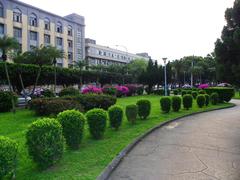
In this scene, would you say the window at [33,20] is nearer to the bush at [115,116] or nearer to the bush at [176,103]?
the bush at [176,103]

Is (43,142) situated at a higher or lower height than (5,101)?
lower

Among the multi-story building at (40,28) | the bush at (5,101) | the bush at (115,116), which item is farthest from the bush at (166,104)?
the multi-story building at (40,28)

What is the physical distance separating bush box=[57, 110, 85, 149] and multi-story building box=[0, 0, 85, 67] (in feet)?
111

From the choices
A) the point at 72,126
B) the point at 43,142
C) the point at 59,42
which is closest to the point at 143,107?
the point at 72,126

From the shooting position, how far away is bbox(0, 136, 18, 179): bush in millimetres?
3377

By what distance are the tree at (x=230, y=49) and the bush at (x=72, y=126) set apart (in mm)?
10300

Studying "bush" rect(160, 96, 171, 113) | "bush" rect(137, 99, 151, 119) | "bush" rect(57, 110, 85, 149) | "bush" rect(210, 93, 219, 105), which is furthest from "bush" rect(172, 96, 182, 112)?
"bush" rect(57, 110, 85, 149)

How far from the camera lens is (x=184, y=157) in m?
5.35

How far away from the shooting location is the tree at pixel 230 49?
494 inches

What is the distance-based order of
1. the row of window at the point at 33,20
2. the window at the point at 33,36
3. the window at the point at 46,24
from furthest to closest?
the window at the point at 46,24 < the window at the point at 33,36 < the row of window at the point at 33,20

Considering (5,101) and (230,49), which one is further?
(5,101)

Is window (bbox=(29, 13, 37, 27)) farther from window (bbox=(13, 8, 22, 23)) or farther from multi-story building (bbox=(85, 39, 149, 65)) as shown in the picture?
multi-story building (bbox=(85, 39, 149, 65))

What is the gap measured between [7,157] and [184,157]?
153 inches

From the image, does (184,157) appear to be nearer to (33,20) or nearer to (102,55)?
(33,20)
